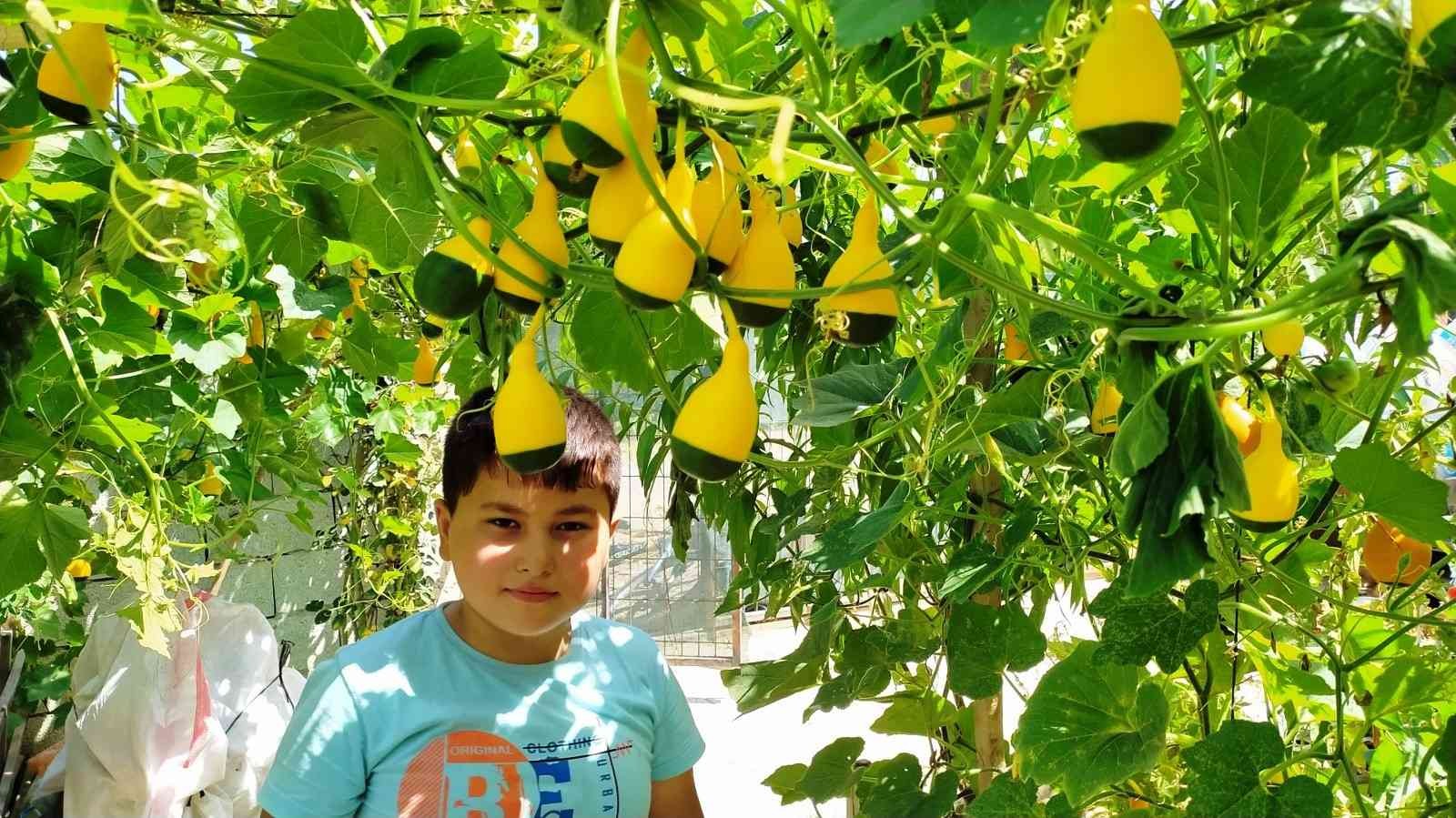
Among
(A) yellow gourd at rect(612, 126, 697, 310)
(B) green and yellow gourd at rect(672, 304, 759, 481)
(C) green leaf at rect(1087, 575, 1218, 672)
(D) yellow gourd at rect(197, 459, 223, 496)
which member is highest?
(D) yellow gourd at rect(197, 459, 223, 496)

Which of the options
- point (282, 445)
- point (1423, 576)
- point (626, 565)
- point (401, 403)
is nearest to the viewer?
point (1423, 576)

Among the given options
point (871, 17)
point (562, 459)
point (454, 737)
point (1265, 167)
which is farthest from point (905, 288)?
point (454, 737)

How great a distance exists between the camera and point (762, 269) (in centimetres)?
41

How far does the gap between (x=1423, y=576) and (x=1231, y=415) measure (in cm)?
32

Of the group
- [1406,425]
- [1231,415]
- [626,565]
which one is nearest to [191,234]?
[1231,415]

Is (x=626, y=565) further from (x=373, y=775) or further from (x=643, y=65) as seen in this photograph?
(x=643, y=65)

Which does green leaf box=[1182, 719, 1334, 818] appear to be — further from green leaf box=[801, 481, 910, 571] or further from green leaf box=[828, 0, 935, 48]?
green leaf box=[828, 0, 935, 48]

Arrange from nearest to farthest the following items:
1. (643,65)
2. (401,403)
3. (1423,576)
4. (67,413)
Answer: (643,65) < (1423,576) < (67,413) < (401,403)

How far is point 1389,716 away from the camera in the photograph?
32.7 inches

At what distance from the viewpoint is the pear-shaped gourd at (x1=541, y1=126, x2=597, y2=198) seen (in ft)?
1.42

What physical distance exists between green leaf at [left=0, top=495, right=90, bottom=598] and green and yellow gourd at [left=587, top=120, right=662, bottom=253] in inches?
25.2

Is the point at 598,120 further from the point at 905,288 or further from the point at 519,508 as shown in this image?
the point at 519,508

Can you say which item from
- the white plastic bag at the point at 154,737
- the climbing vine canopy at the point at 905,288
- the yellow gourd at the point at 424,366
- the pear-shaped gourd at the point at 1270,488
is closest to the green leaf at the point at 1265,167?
the climbing vine canopy at the point at 905,288

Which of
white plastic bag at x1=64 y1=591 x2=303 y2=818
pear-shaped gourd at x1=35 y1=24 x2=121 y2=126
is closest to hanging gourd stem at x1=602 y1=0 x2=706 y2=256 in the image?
pear-shaped gourd at x1=35 y1=24 x2=121 y2=126
